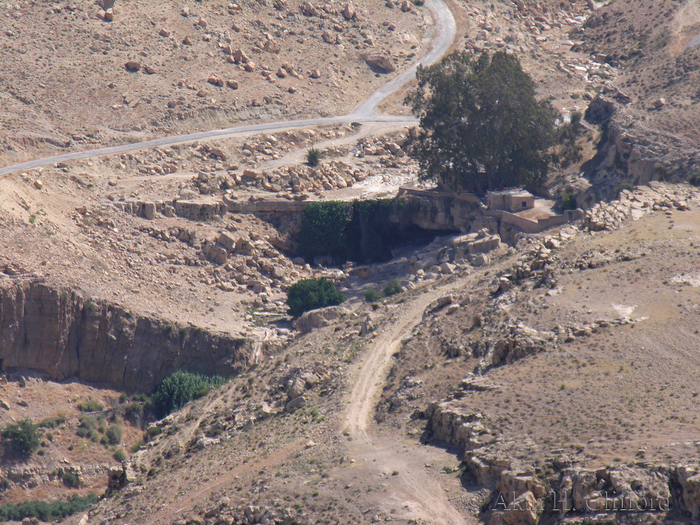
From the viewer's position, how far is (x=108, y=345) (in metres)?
55.5

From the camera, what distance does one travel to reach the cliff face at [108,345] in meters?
54.2

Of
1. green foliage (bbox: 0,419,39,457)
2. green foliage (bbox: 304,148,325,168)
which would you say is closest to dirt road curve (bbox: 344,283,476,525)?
green foliage (bbox: 0,419,39,457)

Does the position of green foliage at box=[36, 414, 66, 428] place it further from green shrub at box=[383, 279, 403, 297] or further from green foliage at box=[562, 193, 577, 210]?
green foliage at box=[562, 193, 577, 210]

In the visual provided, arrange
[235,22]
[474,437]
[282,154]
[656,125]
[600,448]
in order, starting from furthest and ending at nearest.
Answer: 1. [235,22]
2. [282,154]
3. [656,125]
4. [474,437]
5. [600,448]

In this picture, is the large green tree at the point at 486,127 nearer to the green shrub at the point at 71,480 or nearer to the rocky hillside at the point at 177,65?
the rocky hillside at the point at 177,65

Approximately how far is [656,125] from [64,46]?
52343 mm

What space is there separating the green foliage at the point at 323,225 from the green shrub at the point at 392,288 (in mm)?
9731

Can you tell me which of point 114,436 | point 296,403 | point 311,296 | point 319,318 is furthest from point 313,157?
point 296,403

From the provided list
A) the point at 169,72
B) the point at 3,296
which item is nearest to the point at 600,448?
the point at 3,296

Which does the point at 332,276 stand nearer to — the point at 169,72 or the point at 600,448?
the point at 169,72

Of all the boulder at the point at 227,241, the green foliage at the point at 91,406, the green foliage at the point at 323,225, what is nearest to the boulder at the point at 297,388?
the green foliage at the point at 91,406

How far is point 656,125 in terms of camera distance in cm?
6309

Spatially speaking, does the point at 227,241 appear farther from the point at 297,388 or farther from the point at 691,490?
the point at 691,490

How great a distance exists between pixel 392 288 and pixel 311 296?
5.70m
